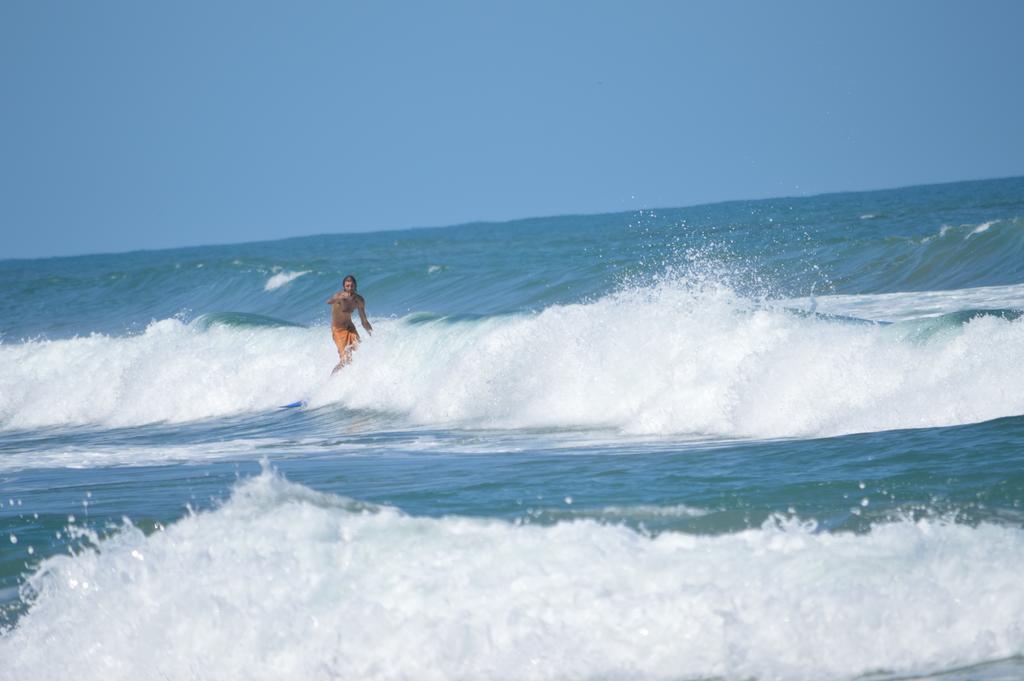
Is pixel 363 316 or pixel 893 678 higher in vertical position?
pixel 363 316

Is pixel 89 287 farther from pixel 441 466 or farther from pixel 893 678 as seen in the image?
pixel 893 678

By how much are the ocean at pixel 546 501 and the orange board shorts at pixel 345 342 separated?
0.38 metres

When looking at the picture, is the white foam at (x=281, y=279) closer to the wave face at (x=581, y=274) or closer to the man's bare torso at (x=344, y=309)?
the wave face at (x=581, y=274)

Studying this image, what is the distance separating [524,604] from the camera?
18.3 ft

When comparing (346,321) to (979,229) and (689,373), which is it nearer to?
(689,373)

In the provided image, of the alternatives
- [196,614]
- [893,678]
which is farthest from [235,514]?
[893,678]

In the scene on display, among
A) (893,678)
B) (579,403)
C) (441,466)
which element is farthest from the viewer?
(579,403)

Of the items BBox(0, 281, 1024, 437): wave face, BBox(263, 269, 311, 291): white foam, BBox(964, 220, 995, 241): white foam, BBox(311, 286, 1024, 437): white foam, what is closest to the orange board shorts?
BBox(0, 281, 1024, 437): wave face

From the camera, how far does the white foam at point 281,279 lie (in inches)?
1378

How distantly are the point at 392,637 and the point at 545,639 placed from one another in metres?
0.66

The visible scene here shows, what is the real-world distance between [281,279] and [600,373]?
78.4 feet

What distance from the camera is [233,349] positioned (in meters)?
19.7

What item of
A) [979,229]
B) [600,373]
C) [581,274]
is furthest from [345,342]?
[979,229]

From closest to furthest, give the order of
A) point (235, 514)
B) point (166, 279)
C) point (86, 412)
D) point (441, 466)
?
point (235, 514)
point (441, 466)
point (86, 412)
point (166, 279)
